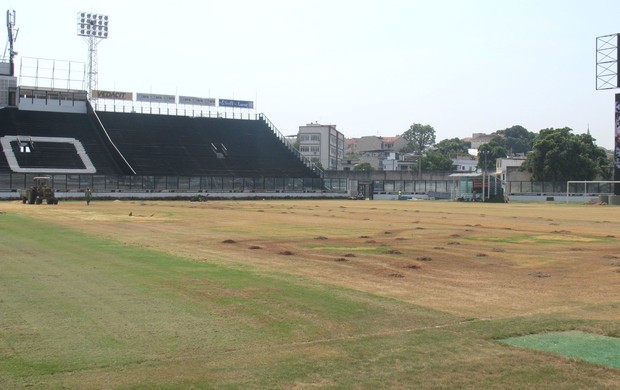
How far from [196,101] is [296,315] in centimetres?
11037

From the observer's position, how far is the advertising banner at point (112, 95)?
4262 inches

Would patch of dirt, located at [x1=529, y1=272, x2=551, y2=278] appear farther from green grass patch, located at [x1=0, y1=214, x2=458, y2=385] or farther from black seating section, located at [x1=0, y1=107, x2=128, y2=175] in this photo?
black seating section, located at [x1=0, y1=107, x2=128, y2=175]

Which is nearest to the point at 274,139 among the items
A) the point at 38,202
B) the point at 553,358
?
the point at 38,202

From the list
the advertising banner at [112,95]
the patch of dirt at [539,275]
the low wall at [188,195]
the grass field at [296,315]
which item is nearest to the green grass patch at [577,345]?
the grass field at [296,315]

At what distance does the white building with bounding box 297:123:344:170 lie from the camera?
6624 inches

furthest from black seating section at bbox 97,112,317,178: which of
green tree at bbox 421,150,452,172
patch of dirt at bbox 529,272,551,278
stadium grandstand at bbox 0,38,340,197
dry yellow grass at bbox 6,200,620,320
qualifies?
patch of dirt at bbox 529,272,551,278

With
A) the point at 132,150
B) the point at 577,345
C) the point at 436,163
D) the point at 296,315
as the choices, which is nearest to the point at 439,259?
the point at 296,315

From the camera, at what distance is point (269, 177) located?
99.4 meters

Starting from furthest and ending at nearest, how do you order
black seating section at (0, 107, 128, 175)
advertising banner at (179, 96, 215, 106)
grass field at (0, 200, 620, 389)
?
advertising banner at (179, 96, 215, 106), black seating section at (0, 107, 128, 175), grass field at (0, 200, 620, 389)

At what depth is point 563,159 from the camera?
10206cm

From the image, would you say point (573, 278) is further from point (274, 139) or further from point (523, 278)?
point (274, 139)

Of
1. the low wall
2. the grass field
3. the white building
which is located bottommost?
the grass field

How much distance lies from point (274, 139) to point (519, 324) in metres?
106

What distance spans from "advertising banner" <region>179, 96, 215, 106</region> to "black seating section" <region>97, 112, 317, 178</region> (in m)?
4.18
